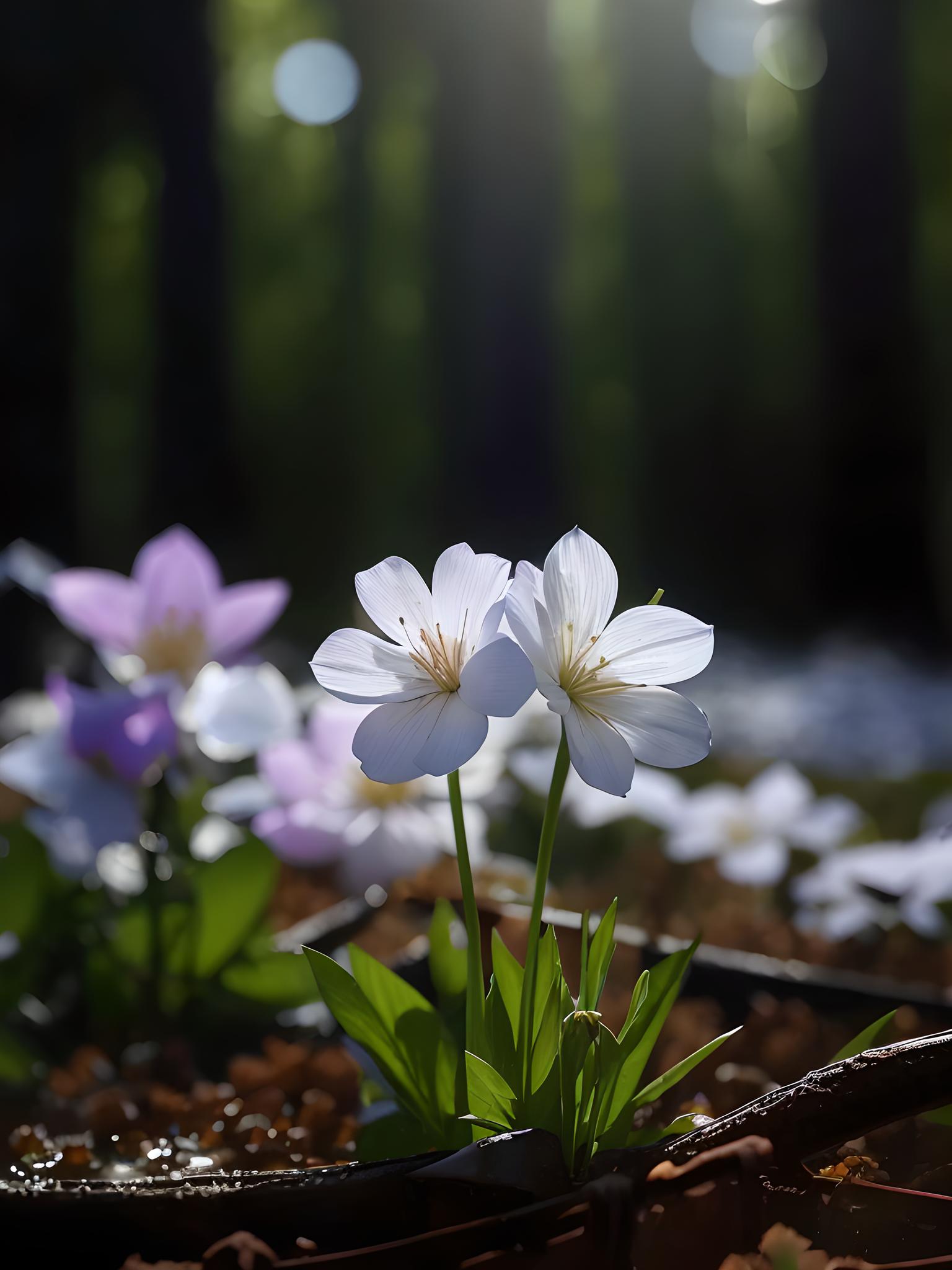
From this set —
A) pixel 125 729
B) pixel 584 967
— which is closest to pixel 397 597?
pixel 584 967

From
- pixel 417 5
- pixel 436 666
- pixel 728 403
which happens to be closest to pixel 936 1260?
pixel 436 666

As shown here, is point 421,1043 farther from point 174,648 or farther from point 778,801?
point 778,801

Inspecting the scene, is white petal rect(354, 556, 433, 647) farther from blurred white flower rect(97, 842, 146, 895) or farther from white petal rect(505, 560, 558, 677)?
blurred white flower rect(97, 842, 146, 895)

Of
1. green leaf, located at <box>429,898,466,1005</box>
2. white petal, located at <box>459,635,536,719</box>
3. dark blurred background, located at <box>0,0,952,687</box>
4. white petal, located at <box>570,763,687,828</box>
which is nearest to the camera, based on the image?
white petal, located at <box>459,635,536,719</box>

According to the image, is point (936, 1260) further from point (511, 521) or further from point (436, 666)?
point (511, 521)

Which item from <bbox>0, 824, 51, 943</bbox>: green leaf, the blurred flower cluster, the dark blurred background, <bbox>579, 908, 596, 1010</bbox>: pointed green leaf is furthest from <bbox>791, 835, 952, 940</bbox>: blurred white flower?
the dark blurred background

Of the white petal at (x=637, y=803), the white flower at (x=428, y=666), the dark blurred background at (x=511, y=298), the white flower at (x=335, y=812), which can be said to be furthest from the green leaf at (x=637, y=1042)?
the dark blurred background at (x=511, y=298)
